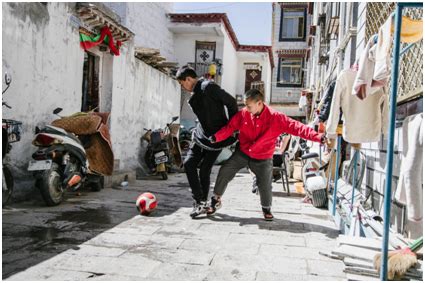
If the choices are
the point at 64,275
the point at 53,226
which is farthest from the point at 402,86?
the point at 53,226

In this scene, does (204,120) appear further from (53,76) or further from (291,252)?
(53,76)

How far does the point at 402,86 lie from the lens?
14.5ft

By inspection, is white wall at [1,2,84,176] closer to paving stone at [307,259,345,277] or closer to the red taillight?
the red taillight

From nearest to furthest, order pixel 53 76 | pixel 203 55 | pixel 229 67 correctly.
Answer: pixel 53 76, pixel 203 55, pixel 229 67

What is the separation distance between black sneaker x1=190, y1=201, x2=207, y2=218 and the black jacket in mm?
739

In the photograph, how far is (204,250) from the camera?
11.7ft

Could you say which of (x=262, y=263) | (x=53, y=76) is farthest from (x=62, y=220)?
(x=53, y=76)

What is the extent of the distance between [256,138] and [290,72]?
23.8 metres

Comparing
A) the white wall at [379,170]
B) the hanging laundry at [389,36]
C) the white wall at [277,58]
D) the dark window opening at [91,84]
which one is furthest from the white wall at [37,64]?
the white wall at [277,58]

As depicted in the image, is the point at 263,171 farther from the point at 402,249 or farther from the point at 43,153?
the point at 43,153

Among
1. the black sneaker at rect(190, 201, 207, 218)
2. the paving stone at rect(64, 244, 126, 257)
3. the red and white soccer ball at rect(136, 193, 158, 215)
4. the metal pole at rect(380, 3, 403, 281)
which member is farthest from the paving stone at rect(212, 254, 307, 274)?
the red and white soccer ball at rect(136, 193, 158, 215)

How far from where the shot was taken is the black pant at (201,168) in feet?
16.6

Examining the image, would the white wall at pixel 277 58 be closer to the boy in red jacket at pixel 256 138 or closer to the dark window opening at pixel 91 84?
the dark window opening at pixel 91 84

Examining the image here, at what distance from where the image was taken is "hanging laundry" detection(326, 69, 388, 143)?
4137 mm
